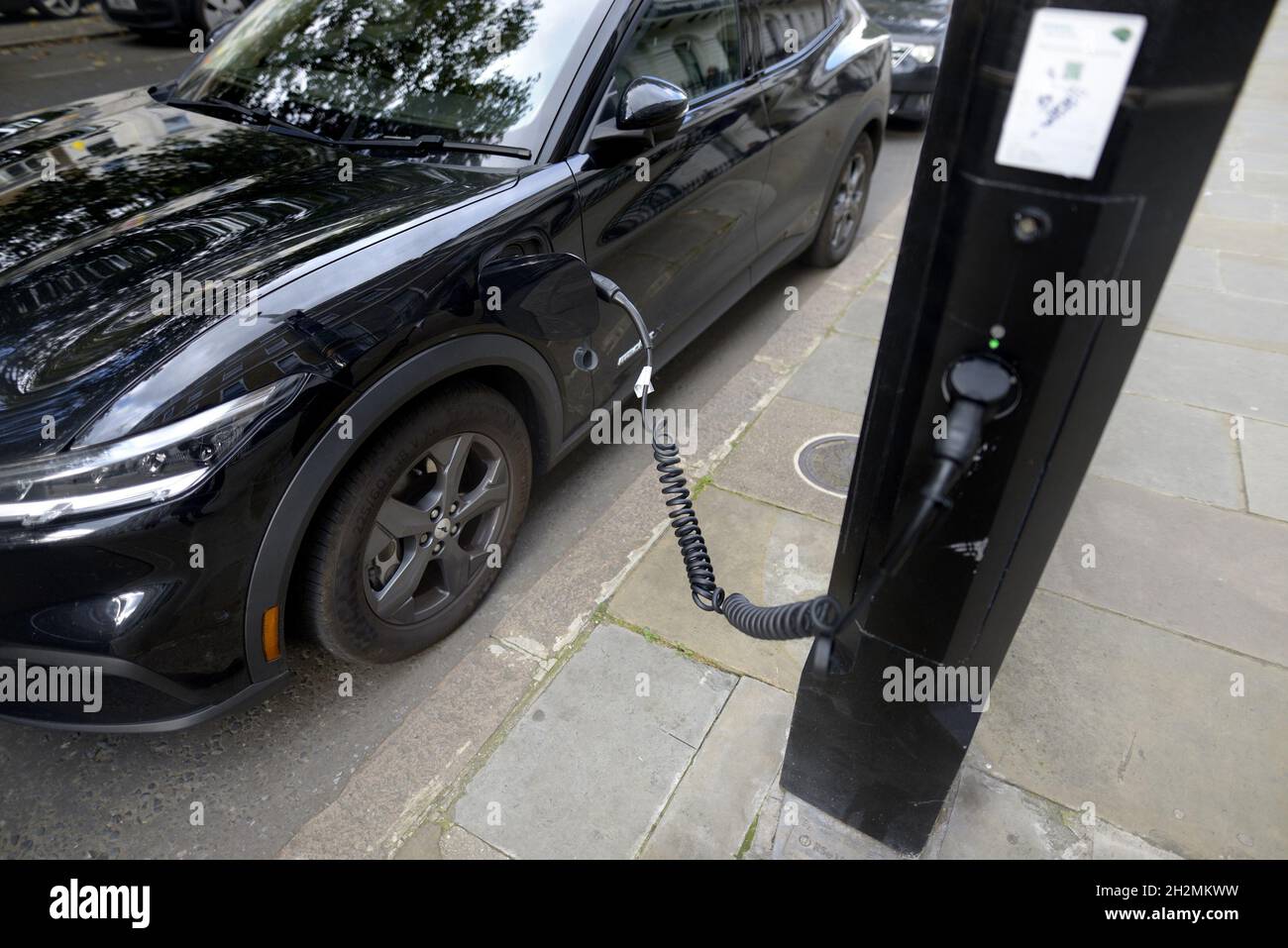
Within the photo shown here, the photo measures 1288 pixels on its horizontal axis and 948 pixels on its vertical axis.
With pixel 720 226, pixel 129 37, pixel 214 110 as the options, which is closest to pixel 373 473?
pixel 214 110

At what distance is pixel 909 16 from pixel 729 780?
8627mm

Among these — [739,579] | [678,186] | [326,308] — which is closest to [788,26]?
[678,186]

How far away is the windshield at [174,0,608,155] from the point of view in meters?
2.52

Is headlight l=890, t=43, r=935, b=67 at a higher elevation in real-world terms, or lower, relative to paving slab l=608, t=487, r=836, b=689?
higher

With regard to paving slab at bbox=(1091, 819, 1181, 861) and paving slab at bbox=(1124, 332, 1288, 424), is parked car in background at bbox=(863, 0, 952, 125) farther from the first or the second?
paving slab at bbox=(1091, 819, 1181, 861)

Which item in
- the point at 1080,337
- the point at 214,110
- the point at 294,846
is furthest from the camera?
the point at 214,110

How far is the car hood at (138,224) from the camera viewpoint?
1718mm

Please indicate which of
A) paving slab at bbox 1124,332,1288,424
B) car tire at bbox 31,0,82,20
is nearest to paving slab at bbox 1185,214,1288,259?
paving slab at bbox 1124,332,1288,424

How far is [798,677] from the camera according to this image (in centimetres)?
240

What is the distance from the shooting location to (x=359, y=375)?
191 centimetres

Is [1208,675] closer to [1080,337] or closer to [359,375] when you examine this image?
[1080,337]

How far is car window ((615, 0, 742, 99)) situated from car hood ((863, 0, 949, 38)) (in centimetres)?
551

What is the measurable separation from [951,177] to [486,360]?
1.45 meters

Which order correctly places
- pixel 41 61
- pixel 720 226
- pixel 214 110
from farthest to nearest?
pixel 41 61
pixel 720 226
pixel 214 110
